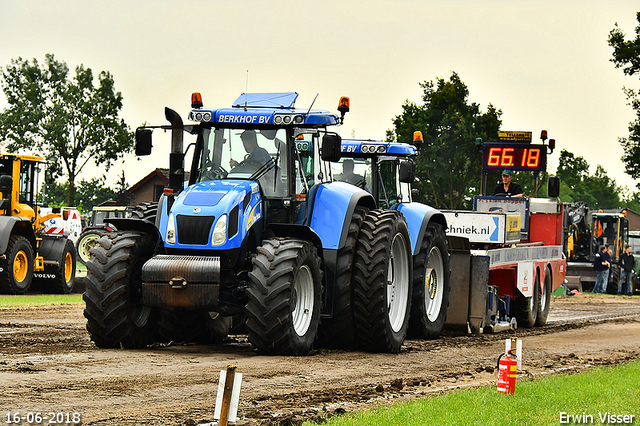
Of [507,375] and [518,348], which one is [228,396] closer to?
[507,375]

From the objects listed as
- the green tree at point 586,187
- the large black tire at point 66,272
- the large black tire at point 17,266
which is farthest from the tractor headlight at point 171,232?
the green tree at point 586,187

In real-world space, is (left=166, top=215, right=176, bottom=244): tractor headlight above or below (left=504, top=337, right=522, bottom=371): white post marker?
above

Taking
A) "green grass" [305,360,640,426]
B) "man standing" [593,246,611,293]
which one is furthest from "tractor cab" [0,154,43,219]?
"man standing" [593,246,611,293]

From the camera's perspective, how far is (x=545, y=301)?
733 inches

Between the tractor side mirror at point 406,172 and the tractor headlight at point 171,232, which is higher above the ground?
the tractor side mirror at point 406,172

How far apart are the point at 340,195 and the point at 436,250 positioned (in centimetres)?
333

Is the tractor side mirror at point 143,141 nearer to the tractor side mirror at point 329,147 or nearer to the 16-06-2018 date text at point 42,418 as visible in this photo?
the tractor side mirror at point 329,147

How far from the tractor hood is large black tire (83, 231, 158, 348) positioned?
39 cm

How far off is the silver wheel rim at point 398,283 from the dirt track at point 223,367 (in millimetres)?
435

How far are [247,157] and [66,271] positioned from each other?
50.7ft

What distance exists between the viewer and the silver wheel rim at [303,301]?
34.6 ft

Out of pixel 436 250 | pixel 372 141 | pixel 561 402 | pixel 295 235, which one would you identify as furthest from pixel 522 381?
pixel 372 141

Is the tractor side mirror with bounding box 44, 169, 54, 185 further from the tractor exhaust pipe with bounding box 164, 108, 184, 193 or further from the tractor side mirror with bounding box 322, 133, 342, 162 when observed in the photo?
the tractor side mirror with bounding box 322, 133, 342, 162

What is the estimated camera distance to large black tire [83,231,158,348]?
10.1 m
